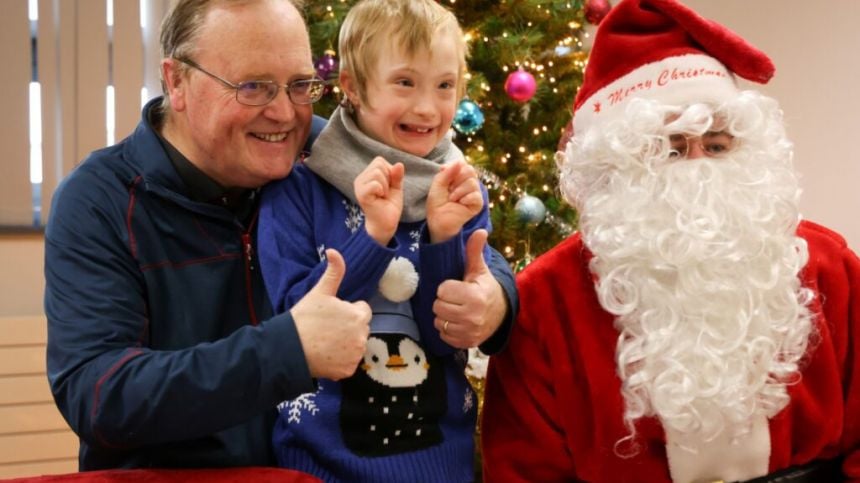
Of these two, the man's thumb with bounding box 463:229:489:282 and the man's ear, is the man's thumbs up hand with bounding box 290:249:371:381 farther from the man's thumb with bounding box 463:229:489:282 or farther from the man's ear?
the man's ear

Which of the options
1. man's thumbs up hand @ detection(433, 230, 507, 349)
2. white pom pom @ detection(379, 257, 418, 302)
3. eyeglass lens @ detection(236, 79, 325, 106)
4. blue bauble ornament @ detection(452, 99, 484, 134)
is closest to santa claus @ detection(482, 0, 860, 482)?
man's thumbs up hand @ detection(433, 230, 507, 349)

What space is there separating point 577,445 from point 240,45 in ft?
3.45

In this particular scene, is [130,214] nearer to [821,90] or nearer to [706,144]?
[706,144]

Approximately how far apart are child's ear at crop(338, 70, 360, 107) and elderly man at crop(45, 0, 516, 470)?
0.18ft

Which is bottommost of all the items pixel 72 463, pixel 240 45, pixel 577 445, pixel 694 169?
pixel 72 463

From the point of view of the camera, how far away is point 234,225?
5.83ft

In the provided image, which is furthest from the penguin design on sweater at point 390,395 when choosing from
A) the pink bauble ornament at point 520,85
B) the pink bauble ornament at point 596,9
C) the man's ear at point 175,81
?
the pink bauble ornament at point 596,9

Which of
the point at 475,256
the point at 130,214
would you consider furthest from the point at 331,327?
the point at 130,214

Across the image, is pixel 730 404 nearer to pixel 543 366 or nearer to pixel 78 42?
pixel 543 366

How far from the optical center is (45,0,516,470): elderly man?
1.44 m

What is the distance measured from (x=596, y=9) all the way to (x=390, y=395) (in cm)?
241

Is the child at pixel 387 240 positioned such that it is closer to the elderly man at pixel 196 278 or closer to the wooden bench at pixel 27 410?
the elderly man at pixel 196 278

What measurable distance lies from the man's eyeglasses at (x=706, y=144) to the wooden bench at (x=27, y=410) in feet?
8.94

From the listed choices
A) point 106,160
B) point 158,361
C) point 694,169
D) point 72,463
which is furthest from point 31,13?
point 694,169
